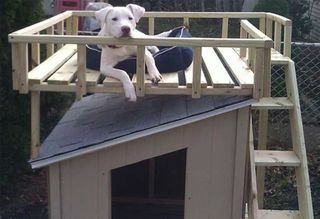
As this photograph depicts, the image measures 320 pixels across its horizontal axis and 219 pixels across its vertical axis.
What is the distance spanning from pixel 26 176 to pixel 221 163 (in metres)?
2.08

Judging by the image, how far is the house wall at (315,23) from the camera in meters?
9.09

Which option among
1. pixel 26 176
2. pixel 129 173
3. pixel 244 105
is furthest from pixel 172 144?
pixel 26 176

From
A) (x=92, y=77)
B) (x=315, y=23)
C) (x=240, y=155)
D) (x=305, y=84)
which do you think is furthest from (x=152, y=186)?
(x=315, y=23)

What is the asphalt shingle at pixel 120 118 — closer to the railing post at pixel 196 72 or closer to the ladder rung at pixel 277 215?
the railing post at pixel 196 72

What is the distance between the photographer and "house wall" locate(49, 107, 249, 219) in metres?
3.15

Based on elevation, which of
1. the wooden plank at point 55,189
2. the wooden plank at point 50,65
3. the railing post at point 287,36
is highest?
the railing post at point 287,36

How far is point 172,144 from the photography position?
3.16 m

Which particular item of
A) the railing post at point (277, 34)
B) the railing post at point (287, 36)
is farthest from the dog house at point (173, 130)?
the railing post at point (277, 34)

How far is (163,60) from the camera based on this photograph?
3.37 metres

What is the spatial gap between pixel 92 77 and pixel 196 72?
23.1 inches

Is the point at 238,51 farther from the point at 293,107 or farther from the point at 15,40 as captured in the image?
the point at 15,40

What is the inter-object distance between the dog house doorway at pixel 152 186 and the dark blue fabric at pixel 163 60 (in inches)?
39.7

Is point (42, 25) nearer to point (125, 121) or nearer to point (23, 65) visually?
point (23, 65)

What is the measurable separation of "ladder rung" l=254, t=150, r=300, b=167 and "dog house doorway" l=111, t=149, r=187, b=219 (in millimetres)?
916
